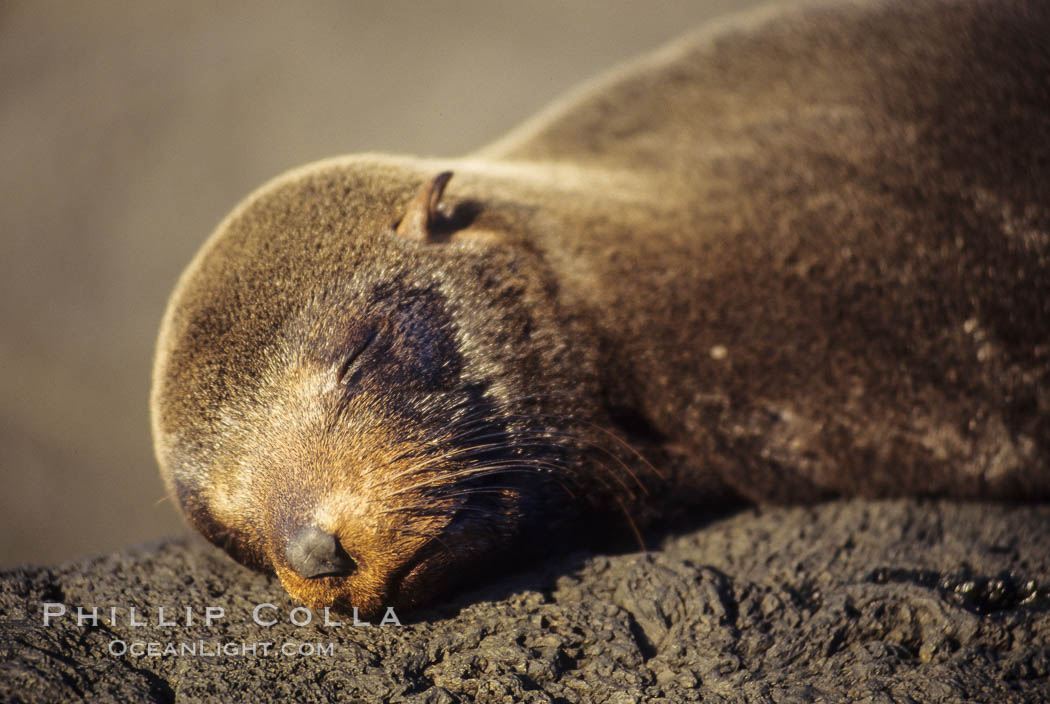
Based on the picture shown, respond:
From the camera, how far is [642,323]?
9.61 ft

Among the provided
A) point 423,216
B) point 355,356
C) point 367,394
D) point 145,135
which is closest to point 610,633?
point 367,394

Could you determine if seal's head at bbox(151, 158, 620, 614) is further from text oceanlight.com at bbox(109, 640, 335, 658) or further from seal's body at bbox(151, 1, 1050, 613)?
text oceanlight.com at bbox(109, 640, 335, 658)

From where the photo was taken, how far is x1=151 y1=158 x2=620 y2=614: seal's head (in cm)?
229

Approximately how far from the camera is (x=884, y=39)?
3.54m

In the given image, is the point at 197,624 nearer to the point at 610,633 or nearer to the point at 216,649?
the point at 216,649

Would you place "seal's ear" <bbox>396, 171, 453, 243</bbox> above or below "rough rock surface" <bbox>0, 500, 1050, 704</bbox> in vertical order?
above

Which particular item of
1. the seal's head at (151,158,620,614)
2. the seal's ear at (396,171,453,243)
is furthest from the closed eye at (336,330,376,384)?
the seal's ear at (396,171,453,243)

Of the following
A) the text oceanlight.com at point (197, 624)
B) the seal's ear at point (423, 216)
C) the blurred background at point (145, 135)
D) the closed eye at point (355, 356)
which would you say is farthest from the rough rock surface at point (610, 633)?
the blurred background at point (145, 135)

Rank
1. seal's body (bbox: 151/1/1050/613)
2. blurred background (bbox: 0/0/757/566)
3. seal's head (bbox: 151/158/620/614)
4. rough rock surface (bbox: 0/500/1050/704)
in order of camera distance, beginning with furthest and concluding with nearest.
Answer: blurred background (bbox: 0/0/757/566), seal's body (bbox: 151/1/1050/613), seal's head (bbox: 151/158/620/614), rough rock surface (bbox: 0/500/1050/704)

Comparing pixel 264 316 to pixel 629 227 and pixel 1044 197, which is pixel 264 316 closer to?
pixel 629 227

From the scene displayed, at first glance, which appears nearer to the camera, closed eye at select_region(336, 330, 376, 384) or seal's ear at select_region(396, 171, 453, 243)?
closed eye at select_region(336, 330, 376, 384)

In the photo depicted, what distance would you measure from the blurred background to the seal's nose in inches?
140

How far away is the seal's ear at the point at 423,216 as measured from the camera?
2.71m

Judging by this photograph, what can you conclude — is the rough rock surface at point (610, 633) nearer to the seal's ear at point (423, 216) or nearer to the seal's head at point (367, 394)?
the seal's head at point (367, 394)
